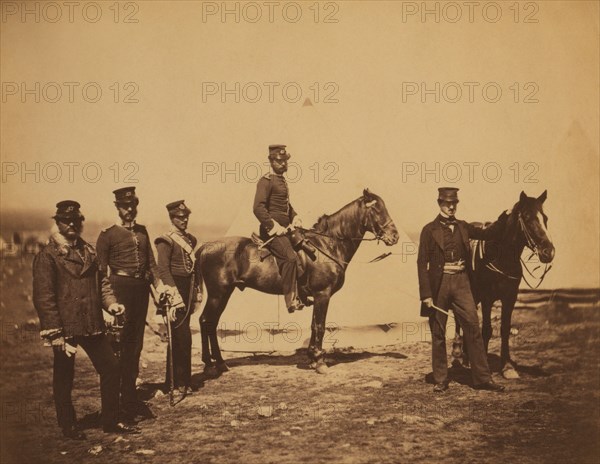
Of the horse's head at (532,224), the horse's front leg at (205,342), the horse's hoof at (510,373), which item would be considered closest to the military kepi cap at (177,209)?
the horse's front leg at (205,342)

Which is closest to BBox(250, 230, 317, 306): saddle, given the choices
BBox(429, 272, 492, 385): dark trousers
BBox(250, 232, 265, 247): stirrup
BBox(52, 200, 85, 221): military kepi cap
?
BBox(250, 232, 265, 247): stirrup

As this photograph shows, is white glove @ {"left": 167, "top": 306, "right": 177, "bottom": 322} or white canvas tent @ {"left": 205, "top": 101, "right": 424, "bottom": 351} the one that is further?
white canvas tent @ {"left": 205, "top": 101, "right": 424, "bottom": 351}

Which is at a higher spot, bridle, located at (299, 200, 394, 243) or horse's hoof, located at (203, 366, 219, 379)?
bridle, located at (299, 200, 394, 243)

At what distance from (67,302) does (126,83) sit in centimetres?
177

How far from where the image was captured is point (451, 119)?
570 cm

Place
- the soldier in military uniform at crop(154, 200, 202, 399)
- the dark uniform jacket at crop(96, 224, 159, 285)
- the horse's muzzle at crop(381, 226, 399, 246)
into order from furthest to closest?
the horse's muzzle at crop(381, 226, 399, 246)
the soldier in military uniform at crop(154, 200, 202, 399)
the dark uniform jacket at crop(96, 224, 159, 285)

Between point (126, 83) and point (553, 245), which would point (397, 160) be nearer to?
point (553, 245)

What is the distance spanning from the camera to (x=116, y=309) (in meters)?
4.92

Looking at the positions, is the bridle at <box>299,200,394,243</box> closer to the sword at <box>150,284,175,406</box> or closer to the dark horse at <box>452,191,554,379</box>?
the dark horse at <box>452,191,554,379</box>

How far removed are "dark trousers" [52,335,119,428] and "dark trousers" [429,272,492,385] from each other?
2350 mm

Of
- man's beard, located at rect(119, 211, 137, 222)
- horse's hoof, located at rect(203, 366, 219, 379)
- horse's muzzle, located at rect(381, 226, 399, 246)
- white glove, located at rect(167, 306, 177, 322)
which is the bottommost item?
horse's hoof, located at rect(203, 366, 219, 379)

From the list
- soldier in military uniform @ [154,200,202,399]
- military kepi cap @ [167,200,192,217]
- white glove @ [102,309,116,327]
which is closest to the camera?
white glove @ [102,309,116,327]

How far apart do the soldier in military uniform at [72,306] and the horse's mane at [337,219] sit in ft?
5.49

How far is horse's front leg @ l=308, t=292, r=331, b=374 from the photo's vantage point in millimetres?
5523
